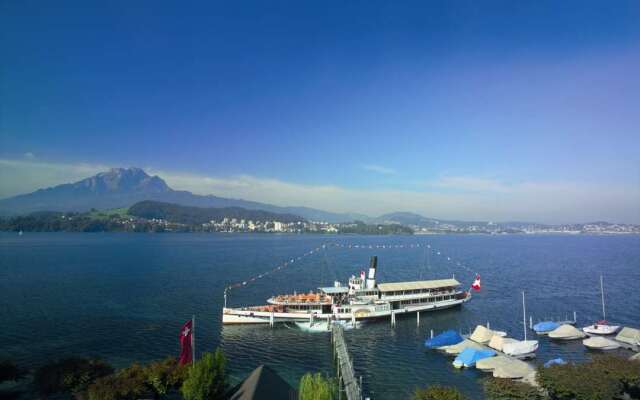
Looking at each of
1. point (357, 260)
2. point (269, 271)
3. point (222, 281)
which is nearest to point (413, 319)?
point (222, 281)

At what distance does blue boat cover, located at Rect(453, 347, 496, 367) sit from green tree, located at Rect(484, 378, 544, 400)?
9468 mm

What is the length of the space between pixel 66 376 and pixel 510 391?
28.0 m

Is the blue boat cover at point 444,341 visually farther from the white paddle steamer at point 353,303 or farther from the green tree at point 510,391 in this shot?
the green tree at point 510,391

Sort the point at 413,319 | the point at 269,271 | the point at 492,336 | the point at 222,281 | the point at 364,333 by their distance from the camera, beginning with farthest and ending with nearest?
the point at 269,271 → the point at 222,281 → the point at 413,319 → the point at 364,333 → the point at 492,336

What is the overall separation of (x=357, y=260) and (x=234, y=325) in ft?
257

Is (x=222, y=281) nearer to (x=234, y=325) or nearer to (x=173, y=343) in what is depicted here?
(x=234, y=325)

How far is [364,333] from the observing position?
46875mm

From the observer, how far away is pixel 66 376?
25.8m

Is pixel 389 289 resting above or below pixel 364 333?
above

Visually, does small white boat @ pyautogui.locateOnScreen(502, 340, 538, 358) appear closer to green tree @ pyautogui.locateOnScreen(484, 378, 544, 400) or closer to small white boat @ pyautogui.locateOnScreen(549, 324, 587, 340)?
small white boat @ pyautogui.locateOnScreen(549, 324, 587, 340)

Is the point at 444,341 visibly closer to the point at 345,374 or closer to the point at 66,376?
the point at 345,374

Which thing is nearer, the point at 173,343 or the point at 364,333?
the point at 173,343

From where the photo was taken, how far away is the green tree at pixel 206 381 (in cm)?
2161

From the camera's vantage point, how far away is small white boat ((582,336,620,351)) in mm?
39312
